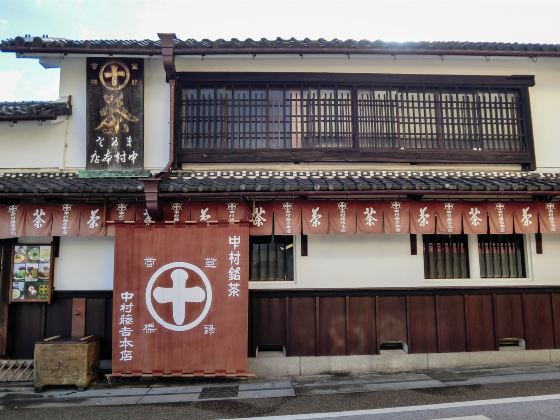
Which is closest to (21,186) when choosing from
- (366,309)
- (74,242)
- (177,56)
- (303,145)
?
(74,242)

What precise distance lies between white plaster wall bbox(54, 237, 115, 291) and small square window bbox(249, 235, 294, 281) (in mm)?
3282

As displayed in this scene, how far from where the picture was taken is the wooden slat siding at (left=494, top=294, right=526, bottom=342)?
936 centimetres

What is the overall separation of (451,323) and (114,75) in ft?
32.9

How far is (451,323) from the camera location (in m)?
9.27

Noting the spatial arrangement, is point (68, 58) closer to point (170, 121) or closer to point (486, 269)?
point (170, 121)

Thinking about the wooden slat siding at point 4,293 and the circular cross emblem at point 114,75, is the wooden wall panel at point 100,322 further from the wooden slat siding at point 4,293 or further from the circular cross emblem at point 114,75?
the circular cross emblem at point 114,75

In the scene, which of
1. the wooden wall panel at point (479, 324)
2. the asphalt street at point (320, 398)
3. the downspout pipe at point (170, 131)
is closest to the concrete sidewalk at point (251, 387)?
the asphalt street at point (320, 398)

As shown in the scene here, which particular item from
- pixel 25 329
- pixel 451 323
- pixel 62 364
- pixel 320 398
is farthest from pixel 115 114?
pixel 451 323

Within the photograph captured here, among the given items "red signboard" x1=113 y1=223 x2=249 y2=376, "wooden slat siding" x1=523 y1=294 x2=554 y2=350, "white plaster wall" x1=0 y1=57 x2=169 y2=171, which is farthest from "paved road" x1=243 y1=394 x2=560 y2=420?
"white plaster wall" x1=0 y1=57 x2=169 y2=171

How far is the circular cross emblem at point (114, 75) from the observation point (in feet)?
32.4

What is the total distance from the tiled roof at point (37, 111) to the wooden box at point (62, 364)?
5.20 meters

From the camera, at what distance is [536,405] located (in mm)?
6730

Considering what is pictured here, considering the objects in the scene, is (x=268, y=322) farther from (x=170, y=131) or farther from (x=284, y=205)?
(x=170, y=131)

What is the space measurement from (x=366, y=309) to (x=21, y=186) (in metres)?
7.82
